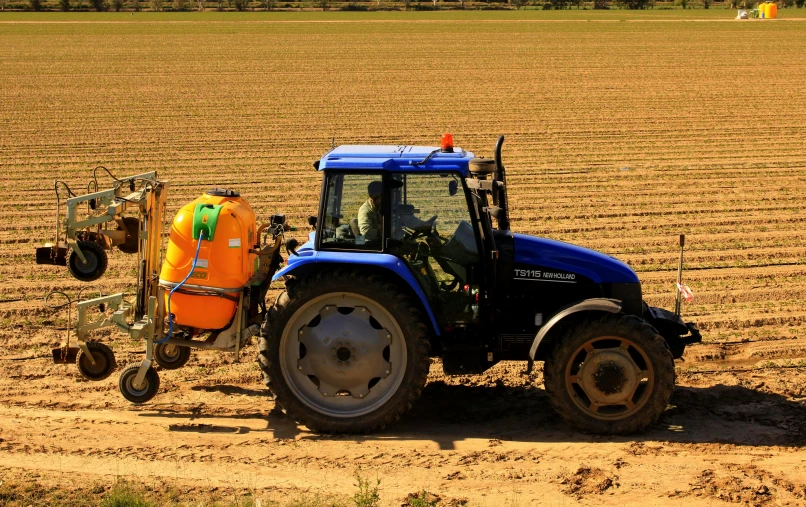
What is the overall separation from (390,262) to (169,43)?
3664cm

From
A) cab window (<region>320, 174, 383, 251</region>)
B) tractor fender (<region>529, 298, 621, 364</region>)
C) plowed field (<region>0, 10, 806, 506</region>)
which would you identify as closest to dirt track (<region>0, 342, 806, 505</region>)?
plowed field (<region>0, 10, 806, 506</region>)

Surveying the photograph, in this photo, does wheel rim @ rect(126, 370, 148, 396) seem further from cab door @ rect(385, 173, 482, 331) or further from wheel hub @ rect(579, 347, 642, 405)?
wheel hub @ rect(579, 347, 642, 405)

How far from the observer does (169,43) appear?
41219mm

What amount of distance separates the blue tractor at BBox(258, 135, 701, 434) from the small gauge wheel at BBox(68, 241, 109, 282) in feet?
4.71

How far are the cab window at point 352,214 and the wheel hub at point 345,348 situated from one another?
50 cm

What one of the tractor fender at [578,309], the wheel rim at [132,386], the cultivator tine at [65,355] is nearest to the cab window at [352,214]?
the tractor fender at [578,309]

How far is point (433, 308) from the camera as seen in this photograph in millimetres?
7293

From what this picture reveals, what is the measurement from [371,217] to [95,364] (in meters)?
2.51

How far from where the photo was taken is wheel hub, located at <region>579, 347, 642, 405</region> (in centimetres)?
709

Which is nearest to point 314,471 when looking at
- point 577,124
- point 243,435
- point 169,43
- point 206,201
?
point 243,435

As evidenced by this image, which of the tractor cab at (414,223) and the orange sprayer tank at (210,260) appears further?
the orange sprayer tank at (210,260)

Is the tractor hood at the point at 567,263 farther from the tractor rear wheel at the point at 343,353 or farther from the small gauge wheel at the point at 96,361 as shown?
the small gauge wheel at the point at 96,361

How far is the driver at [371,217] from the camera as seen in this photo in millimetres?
7156

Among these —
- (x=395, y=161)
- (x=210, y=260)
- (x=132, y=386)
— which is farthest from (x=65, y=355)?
(x=395, y=161)
